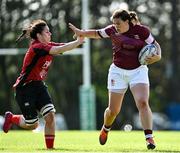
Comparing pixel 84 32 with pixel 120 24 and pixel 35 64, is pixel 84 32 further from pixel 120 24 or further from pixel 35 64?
pixel 35 64

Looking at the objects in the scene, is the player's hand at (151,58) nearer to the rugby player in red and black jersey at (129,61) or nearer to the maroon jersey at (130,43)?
the rugby player in red and black jersey at (129,61)

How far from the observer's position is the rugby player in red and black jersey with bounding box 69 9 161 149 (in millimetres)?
10773

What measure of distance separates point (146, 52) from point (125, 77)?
0.52 metres

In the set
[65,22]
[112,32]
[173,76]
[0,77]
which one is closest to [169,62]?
[173,76]

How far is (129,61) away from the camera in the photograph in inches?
434

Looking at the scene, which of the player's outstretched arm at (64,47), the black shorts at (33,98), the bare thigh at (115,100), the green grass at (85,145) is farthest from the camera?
the bare thigh at (115,100)

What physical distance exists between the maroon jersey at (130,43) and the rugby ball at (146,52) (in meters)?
0.09

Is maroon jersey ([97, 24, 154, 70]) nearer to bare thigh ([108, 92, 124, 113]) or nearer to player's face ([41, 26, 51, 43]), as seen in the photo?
bare thigh ([108, 92, 124, 113])

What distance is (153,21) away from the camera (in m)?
39.4

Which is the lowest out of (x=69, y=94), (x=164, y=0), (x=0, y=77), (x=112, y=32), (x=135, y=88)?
(x=69, y=94)

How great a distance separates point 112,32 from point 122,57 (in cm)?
40

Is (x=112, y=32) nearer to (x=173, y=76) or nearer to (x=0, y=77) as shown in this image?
(x=0, y=77)

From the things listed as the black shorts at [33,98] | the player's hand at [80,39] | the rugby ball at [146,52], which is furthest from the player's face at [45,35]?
the rugby ball at [146,52]

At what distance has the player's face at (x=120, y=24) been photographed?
1088 cm
